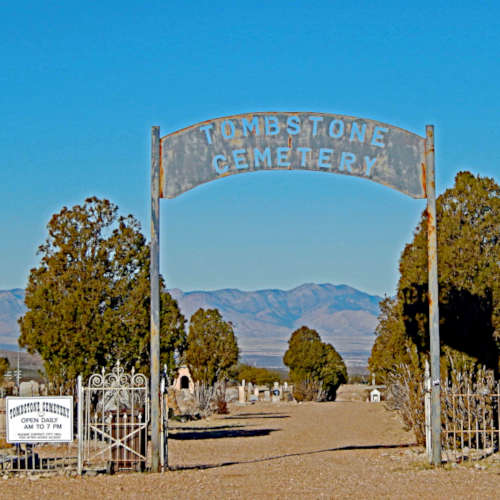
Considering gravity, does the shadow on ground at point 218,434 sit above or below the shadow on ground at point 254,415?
above

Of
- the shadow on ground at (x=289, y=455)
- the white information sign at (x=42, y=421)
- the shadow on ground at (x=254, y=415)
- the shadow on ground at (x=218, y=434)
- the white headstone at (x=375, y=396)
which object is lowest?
the white headstone at (x=375, y=396)

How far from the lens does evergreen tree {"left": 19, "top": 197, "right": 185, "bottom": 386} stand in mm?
17906

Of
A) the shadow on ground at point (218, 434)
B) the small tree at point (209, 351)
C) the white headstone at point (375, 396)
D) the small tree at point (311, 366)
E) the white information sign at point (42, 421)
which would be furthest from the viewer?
the white headstone at point (375, 396)

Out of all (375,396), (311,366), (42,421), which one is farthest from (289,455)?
(375,396)

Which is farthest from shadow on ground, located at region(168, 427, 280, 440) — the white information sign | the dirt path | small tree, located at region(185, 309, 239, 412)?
the white information sign

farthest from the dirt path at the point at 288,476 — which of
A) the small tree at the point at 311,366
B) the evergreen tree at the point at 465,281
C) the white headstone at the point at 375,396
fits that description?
the white headstone at the point at 375,396

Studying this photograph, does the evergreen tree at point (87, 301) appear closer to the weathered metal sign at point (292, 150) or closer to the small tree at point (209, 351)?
the weathered metal sign at point (292, 150)

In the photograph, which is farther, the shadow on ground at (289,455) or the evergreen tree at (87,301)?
the evergreen tree at (87,301)

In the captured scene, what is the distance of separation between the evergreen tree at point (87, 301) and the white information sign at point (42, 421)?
535cm

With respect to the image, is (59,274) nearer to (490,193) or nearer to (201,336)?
(490,193)

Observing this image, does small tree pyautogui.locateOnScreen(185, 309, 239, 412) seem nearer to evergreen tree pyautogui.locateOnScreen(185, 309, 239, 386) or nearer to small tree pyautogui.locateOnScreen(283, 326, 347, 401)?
evergreen tree pyautogui.locateOnScreen(185, 309, 239, 386)

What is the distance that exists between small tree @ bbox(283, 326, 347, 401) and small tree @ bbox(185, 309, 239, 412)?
33.2 feet

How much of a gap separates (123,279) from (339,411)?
15.3 m

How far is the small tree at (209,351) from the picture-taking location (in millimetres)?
30906
